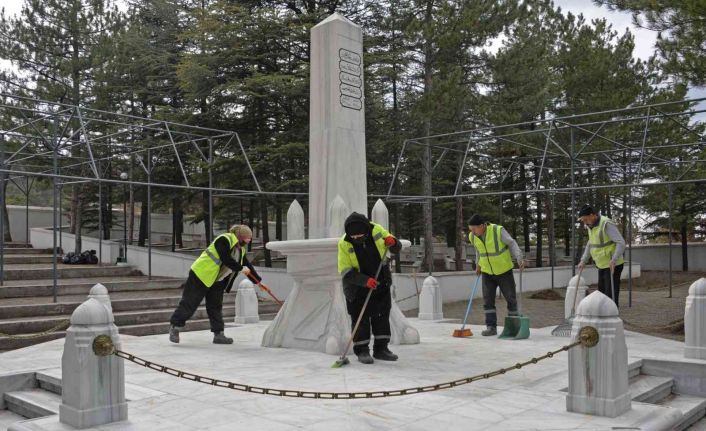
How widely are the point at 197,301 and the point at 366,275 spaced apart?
10.4 feet

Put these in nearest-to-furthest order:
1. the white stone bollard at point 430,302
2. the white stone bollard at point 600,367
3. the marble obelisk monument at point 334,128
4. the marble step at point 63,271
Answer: the white stone bollard at point 600,367 < the marble obelisk monument at point 334,128 < the white stone bollard at point 430,302 < the marble step at point 63,271

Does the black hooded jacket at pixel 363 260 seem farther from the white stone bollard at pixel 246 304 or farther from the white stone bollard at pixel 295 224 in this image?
the white stone bollard at pixel 246 304

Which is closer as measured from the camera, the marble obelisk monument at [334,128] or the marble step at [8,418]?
the marble step at [8,418]

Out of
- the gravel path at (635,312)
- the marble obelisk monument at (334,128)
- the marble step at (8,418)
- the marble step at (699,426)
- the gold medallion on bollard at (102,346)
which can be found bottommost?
the gravel path at (635,312)

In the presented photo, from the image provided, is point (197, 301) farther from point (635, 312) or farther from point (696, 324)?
point (635, 312)

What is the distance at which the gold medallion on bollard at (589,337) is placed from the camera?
4.98m

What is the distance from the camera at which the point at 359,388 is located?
596 cm

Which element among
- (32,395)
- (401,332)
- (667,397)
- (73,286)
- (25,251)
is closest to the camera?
(32,395)

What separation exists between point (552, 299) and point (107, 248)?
14.8 m

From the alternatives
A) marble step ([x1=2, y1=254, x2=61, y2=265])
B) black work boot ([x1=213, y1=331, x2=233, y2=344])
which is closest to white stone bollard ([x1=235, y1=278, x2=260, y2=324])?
black work boot ([x1=213, y1=331, x2=233, y2=344])

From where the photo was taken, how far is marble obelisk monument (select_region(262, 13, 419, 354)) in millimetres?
8352

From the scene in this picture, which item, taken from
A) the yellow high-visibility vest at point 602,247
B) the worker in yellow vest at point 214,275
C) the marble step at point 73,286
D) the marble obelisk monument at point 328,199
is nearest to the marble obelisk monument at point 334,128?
the marble obelisk monument at point 328,199

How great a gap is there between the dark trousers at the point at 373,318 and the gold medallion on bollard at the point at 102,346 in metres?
3.06

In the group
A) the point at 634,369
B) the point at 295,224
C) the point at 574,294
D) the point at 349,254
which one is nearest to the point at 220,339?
the point at 295,224
